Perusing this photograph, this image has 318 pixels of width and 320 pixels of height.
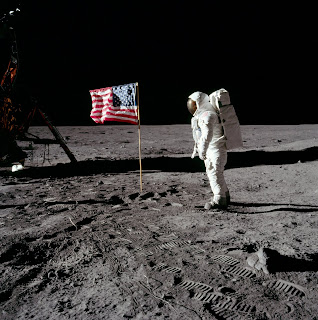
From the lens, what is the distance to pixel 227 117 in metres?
3.41

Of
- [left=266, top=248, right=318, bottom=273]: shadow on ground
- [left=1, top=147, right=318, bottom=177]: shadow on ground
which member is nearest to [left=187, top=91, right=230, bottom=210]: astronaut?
[left=266, top=248, right=318, bottom=273]: shadow on ground

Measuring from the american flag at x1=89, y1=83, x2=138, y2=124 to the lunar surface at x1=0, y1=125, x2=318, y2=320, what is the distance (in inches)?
44.3

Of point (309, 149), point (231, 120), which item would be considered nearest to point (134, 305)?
point (231, 120)

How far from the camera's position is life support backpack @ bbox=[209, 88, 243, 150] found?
338 centimetres

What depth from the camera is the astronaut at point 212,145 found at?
336 centimetres

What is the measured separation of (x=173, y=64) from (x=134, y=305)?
1382 cm

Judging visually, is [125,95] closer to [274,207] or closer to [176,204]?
[176,204]

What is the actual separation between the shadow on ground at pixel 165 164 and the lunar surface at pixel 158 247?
0.34m

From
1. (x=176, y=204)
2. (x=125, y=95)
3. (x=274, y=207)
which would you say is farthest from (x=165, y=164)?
(x=274, y=207)

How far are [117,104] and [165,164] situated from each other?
2.20 m

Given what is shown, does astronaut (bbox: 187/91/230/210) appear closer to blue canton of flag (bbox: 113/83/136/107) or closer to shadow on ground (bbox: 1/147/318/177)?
blue canton of flag (bbox: 113/83/136/107)

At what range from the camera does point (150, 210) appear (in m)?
3.63

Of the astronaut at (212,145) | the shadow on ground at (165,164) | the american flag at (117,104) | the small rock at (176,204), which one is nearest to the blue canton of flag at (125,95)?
the american flag at (117,104)

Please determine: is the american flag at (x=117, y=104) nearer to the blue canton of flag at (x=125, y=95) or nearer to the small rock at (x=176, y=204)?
the blue canton of flag at (x=125, y=95)
